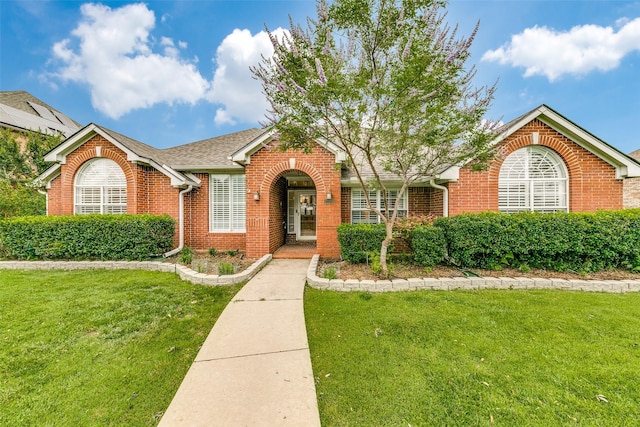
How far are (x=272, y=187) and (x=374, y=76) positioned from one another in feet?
17.7

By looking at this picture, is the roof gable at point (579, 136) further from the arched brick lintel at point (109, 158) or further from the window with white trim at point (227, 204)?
the arched brick lintel at point (109, 158)

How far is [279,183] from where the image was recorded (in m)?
10.5

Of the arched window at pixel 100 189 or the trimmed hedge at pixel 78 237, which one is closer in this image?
the trimmed hedge at pixel 78 237

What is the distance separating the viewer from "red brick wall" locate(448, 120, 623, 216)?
834 cm

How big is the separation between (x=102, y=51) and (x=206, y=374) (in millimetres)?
17434

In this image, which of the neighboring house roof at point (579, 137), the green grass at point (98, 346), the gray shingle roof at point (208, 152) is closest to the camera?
the green grass at point (98, 346)

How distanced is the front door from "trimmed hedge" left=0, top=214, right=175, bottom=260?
19.6 feet

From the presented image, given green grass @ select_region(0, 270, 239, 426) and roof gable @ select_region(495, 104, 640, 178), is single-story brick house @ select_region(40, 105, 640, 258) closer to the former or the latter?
roof gable @ select_region(495, 104, 640, 178)

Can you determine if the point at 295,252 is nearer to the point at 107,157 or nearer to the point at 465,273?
the point at 465,273

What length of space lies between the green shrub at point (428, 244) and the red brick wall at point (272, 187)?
2.77m

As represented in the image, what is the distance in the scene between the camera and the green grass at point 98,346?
2.55 m

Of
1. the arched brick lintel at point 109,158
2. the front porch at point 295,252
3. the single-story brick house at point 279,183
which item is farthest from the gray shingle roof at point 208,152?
the front porch at point 295,252

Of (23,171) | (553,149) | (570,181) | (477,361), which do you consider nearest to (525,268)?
(570,181)

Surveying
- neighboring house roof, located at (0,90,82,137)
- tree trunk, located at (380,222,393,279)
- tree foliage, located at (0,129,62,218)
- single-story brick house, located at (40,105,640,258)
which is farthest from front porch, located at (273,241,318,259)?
neighboring house roof, located at (0,90,82,137)
